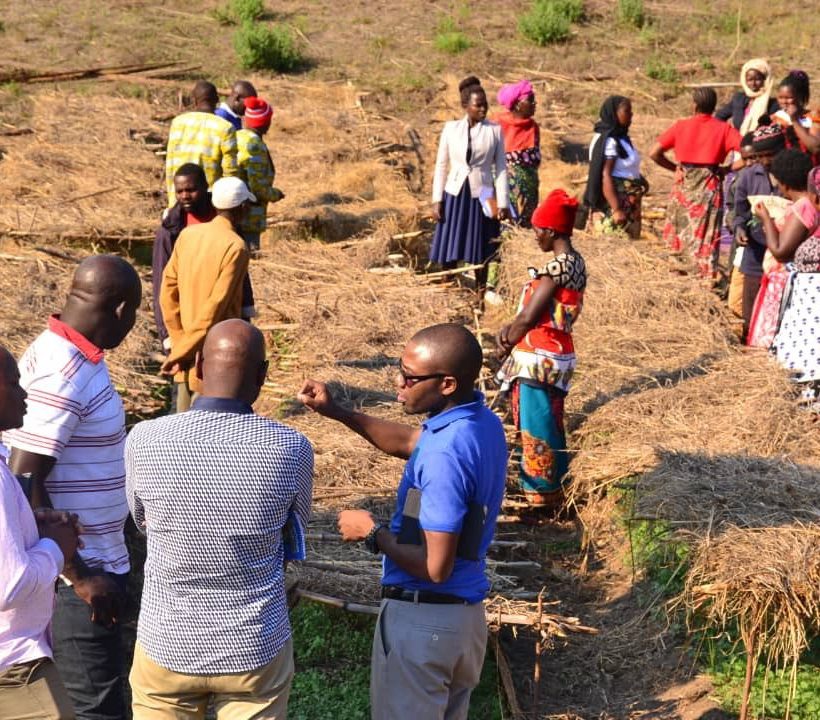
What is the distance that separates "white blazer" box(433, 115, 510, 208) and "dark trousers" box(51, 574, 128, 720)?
5.62 meters

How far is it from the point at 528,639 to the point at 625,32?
44.7 feet

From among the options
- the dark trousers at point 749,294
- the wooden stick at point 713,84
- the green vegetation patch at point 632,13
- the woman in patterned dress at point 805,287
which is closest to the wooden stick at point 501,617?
the woman in patterned dress at point 805,287

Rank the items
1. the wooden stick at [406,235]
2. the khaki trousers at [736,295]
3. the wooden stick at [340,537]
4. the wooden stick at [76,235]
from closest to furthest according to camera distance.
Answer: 1. the wooden stick at [340,537]
2. the khaki trousers at [736,295]
3. the wooden stick at [76,235]
4. the wooden stick at [406,235]

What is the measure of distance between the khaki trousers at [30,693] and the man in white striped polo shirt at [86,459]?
464 millimetres

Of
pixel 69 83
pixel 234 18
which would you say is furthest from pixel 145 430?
pixel 234 18

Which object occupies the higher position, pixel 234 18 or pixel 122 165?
pixel 234 18

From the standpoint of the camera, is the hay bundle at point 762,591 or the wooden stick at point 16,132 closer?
the hay bundle at point 762,591

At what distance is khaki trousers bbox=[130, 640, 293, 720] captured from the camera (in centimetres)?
289

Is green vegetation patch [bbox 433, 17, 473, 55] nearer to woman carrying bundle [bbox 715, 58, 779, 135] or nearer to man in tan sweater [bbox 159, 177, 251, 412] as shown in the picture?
woman carrying bundle [bbox 715, 58, 779, 135]

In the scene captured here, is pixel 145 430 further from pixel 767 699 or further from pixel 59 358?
pixel 767 699

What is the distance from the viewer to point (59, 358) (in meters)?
3.27

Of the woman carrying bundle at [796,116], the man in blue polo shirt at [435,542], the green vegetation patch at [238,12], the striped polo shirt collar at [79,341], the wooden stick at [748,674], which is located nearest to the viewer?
the man in blue polo shirt at [435,542]

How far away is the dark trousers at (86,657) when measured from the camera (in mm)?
3365

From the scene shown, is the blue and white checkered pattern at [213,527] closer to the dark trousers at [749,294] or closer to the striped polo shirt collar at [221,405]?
the striped polo shirt collar at [221,405]
